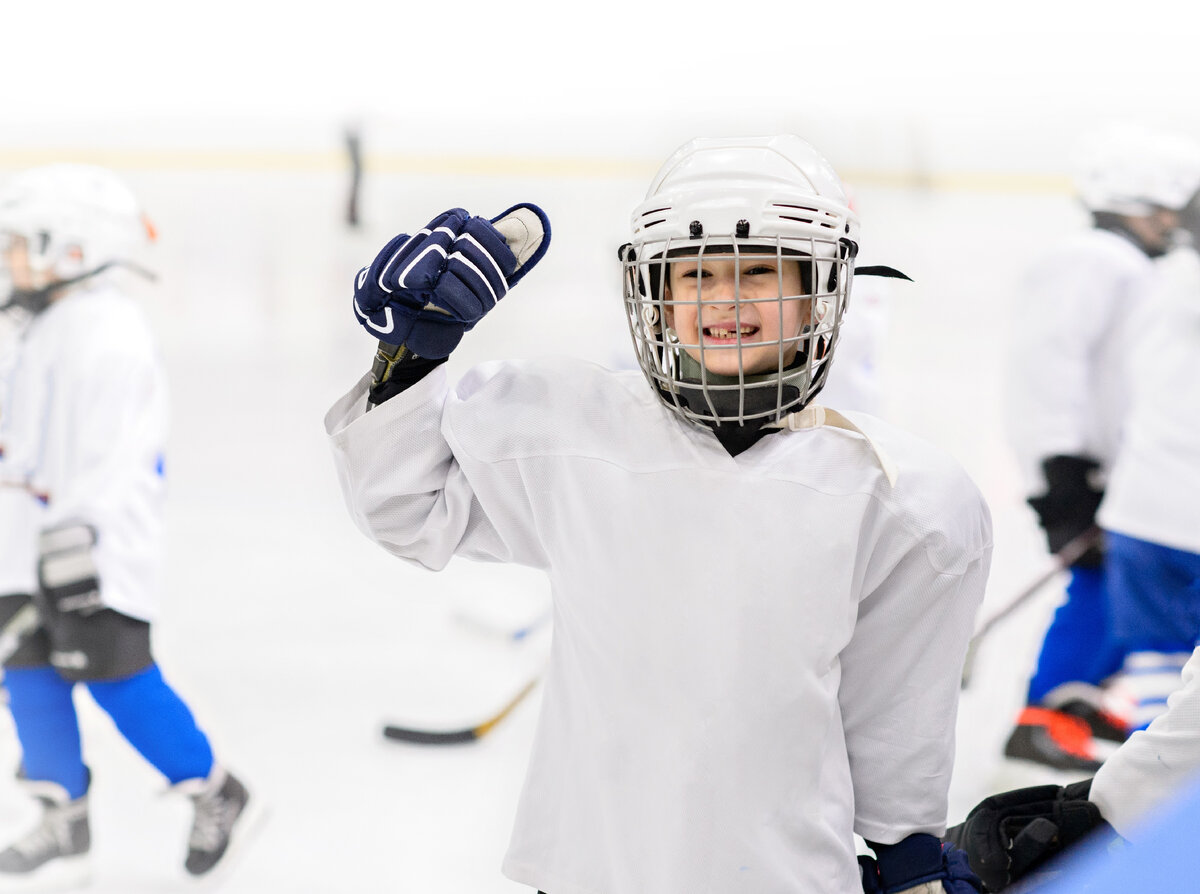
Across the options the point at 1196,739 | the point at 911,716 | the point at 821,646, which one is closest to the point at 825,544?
the point at 821,646

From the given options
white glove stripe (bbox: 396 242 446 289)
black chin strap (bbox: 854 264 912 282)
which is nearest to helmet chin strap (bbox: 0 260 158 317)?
white glove stripe (bbox: 396 242 446 289)

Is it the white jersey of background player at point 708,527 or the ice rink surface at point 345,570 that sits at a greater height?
the white jersey of background player at point 708,527

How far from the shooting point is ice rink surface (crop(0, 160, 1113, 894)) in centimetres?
219

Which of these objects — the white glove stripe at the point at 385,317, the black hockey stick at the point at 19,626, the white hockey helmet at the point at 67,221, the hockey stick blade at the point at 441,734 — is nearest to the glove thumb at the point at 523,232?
the white glove stripe at the point at 385,317

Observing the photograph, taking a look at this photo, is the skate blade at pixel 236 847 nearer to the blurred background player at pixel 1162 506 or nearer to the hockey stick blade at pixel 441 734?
the hockey stick blade at pixel 441 734

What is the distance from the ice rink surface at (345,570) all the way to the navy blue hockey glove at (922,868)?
110 cm

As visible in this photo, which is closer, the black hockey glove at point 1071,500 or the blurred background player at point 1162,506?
the blurred background player at point 1162,506

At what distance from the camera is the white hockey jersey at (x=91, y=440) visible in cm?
191

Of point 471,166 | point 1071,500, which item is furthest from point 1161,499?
point 471,166

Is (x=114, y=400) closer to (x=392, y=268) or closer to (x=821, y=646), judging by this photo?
(x=392, y=268)

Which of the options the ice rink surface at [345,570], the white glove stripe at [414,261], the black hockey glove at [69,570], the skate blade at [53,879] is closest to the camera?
the white glove stripe at [414,261]

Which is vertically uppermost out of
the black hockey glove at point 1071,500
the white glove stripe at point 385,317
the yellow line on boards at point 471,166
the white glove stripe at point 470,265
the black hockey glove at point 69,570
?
the white glove stripe at point 470,265

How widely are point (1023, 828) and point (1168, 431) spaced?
1.25 meters

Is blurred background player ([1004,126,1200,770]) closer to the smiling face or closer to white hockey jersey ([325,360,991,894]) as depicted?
white hockey jersey ([325,360,991,894])
